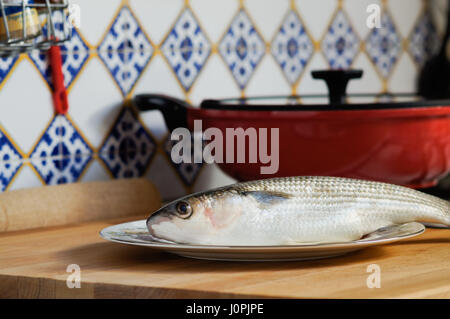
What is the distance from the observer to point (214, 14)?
153 cm

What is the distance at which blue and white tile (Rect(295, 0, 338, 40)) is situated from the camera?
171 centimetres

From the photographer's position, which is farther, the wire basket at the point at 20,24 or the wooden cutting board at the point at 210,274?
the wire basket at the point at 20,24

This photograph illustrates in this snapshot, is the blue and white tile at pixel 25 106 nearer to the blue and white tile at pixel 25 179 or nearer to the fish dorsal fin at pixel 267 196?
the blue and white tile at pixel 25 179

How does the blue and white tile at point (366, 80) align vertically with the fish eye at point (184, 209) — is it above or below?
above

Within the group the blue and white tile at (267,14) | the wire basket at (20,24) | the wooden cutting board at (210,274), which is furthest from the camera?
the blue and white tile at (267,14)

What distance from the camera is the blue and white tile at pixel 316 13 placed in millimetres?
1710

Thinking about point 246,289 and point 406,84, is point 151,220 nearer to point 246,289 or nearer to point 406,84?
point 246,289

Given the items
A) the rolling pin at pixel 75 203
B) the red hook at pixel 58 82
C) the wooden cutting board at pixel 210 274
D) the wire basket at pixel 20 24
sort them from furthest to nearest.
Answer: the red hook at pixel 58 82, the rolling pin at pixel 75 203, the wire basket at pixel 20 24, the wooden cutting board at pixel 210 274

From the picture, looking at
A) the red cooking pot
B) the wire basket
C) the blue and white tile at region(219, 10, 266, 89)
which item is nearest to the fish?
the red cooking pot

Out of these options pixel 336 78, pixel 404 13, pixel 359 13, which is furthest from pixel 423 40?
pixel 336 78

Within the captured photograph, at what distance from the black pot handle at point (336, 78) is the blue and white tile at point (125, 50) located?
0.35 metres

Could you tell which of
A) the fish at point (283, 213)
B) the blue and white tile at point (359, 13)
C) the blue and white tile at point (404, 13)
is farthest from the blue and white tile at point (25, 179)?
the blue and white tile at point (404, 13)

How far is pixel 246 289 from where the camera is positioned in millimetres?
719

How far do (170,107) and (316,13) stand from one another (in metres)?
0.57
